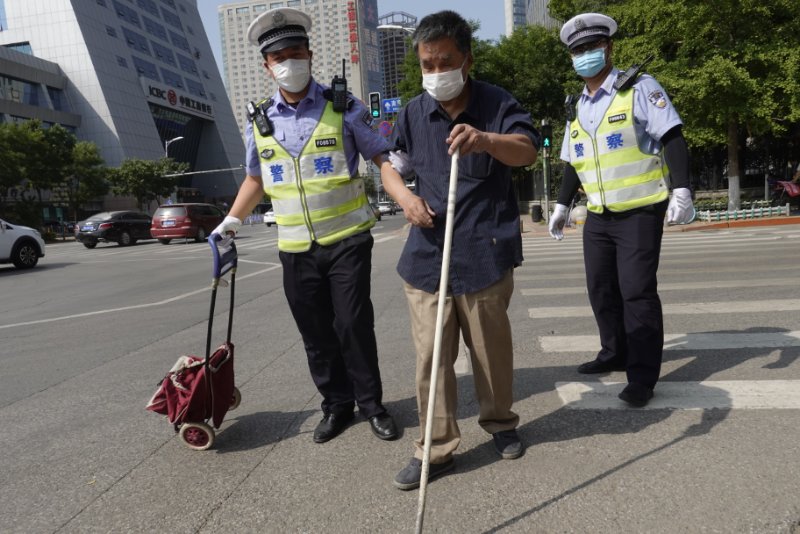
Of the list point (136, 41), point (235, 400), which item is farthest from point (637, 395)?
point (136, 41)

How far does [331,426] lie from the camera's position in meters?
3.16

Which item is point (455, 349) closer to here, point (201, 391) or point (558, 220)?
point (201, 391)

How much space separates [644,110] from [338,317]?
6.58ft

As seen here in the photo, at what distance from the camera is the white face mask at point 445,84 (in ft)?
8.24

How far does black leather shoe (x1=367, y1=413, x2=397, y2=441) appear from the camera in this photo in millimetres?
3045

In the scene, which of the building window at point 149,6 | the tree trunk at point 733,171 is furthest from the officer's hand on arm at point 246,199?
the building window at point 149,6

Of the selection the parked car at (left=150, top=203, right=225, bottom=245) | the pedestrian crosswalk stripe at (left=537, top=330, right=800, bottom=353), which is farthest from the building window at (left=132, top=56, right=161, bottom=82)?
the pedestrian crosswalk stripe at (left=537, top=330, right=800, bottom=353)

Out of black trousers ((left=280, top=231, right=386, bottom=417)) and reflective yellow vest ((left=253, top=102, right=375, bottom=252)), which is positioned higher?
reflective yellow vest ((left=253, top=102, right=375, bottom=252))

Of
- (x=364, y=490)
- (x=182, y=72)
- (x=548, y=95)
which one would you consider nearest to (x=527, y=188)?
(x=548, y=95)

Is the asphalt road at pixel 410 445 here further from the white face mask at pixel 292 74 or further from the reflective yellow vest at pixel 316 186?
the white face mask at pixel 292 74

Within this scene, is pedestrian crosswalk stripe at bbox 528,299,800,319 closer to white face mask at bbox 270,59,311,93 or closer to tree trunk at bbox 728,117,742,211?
white face mask at bbox 270,59,311,93

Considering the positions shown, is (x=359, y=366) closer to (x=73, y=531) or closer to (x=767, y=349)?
(x=73, y=531)

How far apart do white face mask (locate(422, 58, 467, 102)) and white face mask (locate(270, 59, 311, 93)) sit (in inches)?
31.6

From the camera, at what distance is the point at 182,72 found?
79875 millimetres
